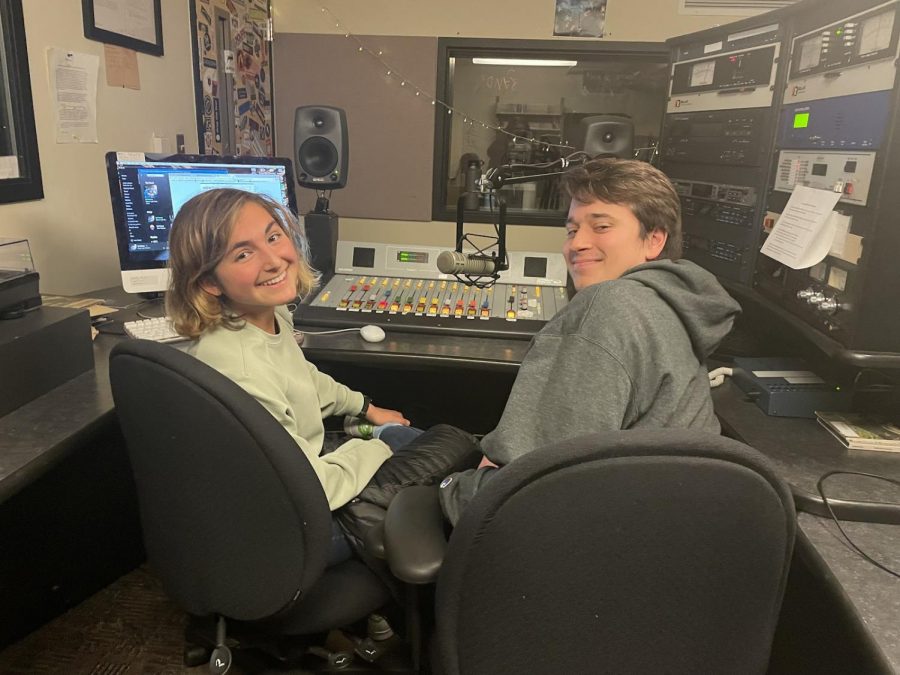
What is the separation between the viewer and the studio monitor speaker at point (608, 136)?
179 cm

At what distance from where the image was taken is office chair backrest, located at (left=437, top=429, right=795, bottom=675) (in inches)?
25.8

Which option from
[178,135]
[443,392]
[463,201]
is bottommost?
[443,392]

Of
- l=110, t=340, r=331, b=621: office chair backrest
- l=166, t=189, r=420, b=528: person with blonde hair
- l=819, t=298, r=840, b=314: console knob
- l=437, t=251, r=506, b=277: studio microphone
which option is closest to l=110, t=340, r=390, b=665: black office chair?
l=110, t=340, r=331, b=621: office chair backrest

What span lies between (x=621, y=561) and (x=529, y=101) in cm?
286

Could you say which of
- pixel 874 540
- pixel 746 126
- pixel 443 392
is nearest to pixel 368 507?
pixel 874 540

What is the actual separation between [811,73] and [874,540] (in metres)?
0.90

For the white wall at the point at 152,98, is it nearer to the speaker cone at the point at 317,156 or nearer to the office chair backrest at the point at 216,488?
→ the speaker cone at the point at 317,156

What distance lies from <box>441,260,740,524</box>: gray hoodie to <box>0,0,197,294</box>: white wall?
4.72ft

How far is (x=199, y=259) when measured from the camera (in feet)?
4.09

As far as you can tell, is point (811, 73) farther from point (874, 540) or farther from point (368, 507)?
point (368, 507)

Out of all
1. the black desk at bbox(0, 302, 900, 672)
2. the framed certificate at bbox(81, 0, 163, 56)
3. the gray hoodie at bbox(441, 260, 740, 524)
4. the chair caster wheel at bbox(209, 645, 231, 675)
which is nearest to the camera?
the black desk at bbox(0, 302, 900, 672)

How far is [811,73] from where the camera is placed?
4.27 ft

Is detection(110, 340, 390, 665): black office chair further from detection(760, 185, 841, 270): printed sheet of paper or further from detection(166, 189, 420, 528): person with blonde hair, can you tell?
detection(760, 185, 841, 270): printed sheet of paper

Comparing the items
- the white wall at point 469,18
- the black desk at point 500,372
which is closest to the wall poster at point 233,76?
the white wall at point 469,18
